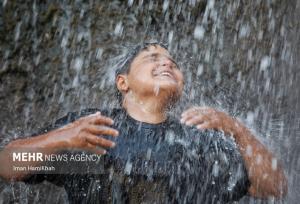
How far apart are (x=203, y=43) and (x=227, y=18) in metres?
0.22

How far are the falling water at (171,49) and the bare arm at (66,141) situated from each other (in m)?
0.74

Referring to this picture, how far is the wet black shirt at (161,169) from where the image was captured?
2467 millimetres

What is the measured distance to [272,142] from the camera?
11.5 ft

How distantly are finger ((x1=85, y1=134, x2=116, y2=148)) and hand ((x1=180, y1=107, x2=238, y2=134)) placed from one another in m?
0.34

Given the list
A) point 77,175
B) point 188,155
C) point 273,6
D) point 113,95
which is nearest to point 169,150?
point 188,155

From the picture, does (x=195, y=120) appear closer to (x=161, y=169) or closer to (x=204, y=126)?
(x=204, y=126)

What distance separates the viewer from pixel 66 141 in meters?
2.46

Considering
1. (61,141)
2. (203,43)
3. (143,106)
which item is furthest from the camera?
(203,43)

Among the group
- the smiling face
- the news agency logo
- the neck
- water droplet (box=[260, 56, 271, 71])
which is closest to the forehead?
the smiling face

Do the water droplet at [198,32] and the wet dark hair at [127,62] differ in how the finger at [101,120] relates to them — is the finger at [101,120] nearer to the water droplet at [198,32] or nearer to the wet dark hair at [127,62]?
the wet dark hair at [127,62]

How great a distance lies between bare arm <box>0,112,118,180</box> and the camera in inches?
91.9

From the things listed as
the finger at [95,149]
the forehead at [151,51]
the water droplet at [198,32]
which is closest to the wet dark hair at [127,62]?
the forehead at [151,51]

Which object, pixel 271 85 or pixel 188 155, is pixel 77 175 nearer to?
pixel 188 155

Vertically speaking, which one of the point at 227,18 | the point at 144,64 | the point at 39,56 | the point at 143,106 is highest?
the point at 227,18
